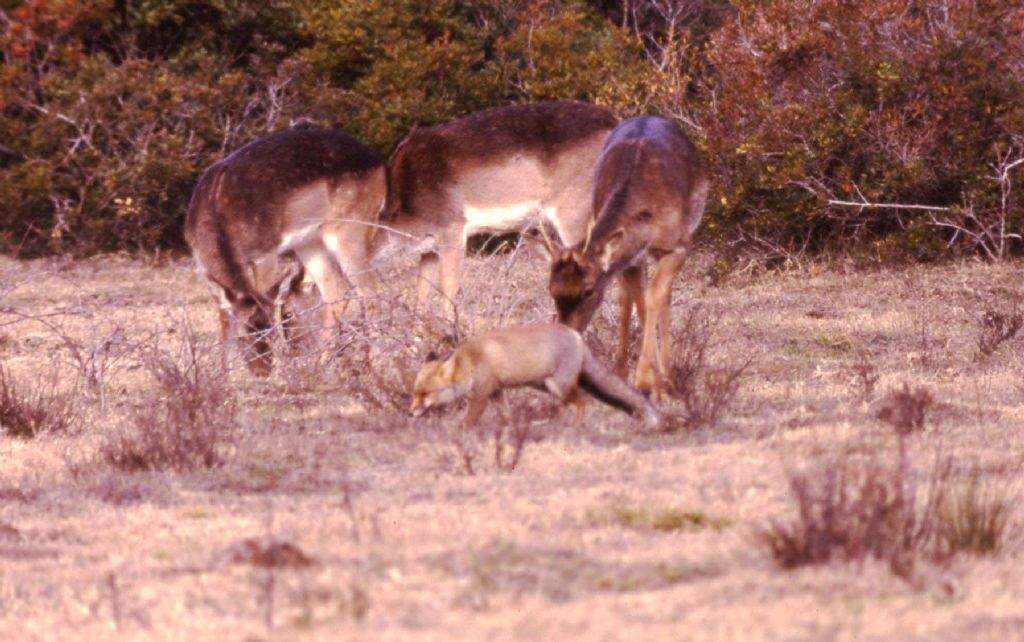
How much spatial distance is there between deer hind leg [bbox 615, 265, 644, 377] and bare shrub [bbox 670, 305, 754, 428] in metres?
0.32

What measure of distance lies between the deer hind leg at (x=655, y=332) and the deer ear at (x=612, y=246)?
1.86 ft

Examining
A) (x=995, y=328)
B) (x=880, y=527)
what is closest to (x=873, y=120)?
(x=995, y=328)

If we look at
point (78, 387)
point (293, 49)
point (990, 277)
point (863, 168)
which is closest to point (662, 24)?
point (293, 49)

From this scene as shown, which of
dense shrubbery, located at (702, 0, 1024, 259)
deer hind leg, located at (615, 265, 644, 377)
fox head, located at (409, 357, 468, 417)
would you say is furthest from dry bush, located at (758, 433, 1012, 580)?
dense shrubbery, located at (702, 0, 1024, 259)

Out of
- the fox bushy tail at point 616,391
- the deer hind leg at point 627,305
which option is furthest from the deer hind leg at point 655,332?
the fox bushy tail at point 616,391

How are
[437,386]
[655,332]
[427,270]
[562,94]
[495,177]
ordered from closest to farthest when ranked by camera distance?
[437,386], [655,332], [495,177], [427,270], [562,94]

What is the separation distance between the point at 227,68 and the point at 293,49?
102 cm

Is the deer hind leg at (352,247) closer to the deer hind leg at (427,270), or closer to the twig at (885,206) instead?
the deer hind leg at (427,270)

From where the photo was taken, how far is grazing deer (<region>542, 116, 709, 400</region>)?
9438mm

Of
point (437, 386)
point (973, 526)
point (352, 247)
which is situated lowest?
point (352, 247)

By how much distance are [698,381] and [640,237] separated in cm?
121

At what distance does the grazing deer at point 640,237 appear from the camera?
9438 millimetres

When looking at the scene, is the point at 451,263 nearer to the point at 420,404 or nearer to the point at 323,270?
the point at 323,270

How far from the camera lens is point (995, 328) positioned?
40.5 feet
